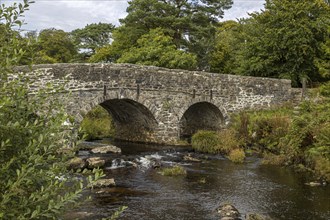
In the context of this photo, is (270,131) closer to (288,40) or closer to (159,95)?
(159,95)

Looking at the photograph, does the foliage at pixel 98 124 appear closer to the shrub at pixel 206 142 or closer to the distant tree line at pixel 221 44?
the distant tree line at pixel 221 44

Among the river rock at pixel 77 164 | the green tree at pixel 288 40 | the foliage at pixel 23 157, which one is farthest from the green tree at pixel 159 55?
the foliage at pixel 23 157

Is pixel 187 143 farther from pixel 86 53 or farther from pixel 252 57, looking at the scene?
pixel 86 53

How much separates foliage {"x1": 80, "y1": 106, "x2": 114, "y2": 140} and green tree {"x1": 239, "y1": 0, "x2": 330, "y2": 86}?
435 inches

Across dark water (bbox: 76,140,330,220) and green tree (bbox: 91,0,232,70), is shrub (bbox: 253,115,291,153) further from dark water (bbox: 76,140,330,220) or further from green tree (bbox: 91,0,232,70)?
green tree (bbox: 91,0,232,70)

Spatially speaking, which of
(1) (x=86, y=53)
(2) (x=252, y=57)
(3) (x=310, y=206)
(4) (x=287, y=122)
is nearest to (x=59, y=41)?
(1) (x=86, y=53)

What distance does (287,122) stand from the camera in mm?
19781

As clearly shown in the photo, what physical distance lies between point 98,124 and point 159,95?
23.1ft

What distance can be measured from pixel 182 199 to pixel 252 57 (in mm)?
19271

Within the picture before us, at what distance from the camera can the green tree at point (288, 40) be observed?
26828mm

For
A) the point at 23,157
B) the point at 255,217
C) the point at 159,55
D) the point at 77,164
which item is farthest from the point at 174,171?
the point at 159,55

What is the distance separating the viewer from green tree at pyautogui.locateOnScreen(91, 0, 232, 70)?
30.8 meters

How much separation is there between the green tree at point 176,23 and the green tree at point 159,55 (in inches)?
92.2

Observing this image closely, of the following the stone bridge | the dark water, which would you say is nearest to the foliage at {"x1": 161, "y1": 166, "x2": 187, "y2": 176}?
the dark water
